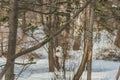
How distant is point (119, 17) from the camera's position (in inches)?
413

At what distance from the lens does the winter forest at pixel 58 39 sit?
8.55 ft

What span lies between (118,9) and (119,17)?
1.36ft

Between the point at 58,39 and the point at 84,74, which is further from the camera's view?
the point at 84,74

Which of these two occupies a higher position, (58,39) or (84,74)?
(58,39)

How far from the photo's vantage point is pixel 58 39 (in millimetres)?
10312

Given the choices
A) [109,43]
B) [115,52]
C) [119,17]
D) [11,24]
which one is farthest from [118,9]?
[109,43]

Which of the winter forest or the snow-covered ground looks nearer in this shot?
the winter forest

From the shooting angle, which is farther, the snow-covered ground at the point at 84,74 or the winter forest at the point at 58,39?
the snow-covered ground at the point at 84,74

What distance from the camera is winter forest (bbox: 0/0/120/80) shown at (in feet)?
8.55

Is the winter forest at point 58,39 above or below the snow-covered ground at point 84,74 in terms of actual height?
above

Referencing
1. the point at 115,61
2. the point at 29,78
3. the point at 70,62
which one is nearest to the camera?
the point at 70,62

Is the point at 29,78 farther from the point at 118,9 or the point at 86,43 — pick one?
the point at 118,9

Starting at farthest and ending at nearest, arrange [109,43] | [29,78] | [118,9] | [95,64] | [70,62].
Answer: [109,43] → [95,64] → [29,78] → [118,9] → [70,62]

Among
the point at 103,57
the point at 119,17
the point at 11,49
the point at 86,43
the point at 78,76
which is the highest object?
the point at 11,49
